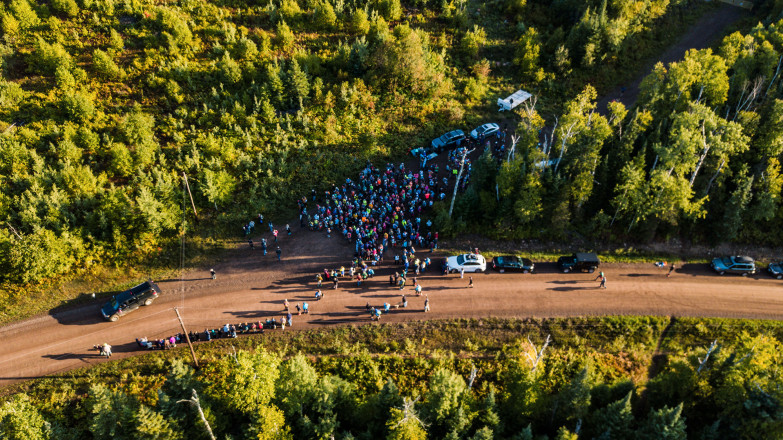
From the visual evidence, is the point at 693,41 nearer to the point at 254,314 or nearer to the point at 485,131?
the point at 485,131

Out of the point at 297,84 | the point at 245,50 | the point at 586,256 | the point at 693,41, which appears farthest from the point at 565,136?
the point at 693,41

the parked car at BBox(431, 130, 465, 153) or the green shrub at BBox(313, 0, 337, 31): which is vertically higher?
the green shrub at BBox(313, 0, 337, 31)

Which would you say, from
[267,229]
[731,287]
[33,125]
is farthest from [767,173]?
[33,125]

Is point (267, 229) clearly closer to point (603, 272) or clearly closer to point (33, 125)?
point (33, 125)

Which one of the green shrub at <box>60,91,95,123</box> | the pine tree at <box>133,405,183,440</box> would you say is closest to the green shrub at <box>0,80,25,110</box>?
the green shrub at <box>60,91,95,123</box>

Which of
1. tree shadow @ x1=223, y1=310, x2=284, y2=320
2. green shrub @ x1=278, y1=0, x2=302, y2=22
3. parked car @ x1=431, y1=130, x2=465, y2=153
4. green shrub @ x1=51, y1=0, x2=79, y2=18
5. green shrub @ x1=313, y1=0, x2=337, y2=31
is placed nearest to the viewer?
tree shadow @ x1=223, y1=310, x2=284, y2=320

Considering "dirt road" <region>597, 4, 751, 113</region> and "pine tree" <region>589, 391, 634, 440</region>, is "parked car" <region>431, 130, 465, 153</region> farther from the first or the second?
"pine tree" <region>589, 391, 634, 440</region>
